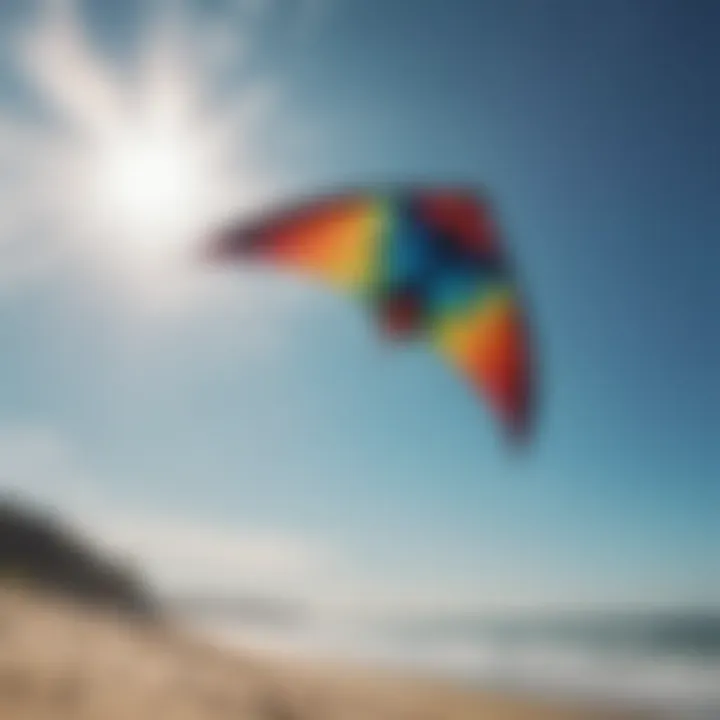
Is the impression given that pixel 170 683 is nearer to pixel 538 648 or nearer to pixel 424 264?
pixel 538 648

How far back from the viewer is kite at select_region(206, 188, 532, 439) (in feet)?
5.93

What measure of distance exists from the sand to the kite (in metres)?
0.37

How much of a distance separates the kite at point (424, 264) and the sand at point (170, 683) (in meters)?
0.37

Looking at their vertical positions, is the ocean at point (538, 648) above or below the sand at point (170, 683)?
above

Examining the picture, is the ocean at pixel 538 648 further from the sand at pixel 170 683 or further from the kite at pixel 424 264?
the kite at pixel 424 264

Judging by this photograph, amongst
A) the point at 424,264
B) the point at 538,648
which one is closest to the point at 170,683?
the point at 538,648

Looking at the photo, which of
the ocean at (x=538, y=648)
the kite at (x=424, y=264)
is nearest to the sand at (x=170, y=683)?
the ocean at (x=538, y=648)

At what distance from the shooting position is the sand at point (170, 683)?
5.38 feet

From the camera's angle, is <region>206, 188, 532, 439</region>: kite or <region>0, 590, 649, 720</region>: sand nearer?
<region>0, 590, 649, 720</region>: sand

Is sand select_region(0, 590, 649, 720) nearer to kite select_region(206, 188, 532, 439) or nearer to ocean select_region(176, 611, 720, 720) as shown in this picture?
ocean select_region(176, 611, 720, 720)

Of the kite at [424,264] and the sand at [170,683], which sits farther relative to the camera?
the kite at [424,264]

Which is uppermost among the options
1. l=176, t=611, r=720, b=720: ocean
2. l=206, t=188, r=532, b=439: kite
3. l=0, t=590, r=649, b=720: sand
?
l=206, t=188, r=532, b=439: kite

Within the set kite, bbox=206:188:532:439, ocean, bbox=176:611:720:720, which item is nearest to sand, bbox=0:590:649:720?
ocean, bbox=176:611:720:720

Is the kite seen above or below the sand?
above
